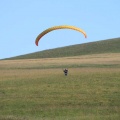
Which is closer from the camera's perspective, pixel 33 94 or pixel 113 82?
pixel 33 94

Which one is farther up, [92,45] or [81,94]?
[92,45]

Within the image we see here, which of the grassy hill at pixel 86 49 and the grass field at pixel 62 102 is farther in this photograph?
the grassy hill at pixel 86 49

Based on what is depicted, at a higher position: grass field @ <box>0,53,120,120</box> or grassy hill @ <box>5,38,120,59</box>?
grassy hill @ <box>5,38,120,59</box>

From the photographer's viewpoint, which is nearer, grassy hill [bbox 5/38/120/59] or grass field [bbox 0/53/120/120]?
grass field [bbox 0/53/120/120]

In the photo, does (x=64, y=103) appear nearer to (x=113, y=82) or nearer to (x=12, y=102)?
(x=12, y=102)

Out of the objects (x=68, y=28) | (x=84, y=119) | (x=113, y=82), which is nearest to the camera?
(x=84, y=119)

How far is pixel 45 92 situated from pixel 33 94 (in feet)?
3.44

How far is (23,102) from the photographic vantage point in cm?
2250

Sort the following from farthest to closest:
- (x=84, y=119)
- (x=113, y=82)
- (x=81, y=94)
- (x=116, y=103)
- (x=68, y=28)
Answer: (x=113, y=82) < (x=81, y=94) < (x=116, y=103) < (x=68, y=28) < (x=84, y=119)

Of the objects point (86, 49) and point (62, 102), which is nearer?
point (62, 102)

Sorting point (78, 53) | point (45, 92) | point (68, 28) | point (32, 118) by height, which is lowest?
point (32, 118)

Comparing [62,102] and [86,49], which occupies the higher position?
[86,49]

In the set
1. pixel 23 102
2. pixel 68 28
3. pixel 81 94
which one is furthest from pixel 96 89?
pixel 68 28

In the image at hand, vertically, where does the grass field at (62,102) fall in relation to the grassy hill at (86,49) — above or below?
below
